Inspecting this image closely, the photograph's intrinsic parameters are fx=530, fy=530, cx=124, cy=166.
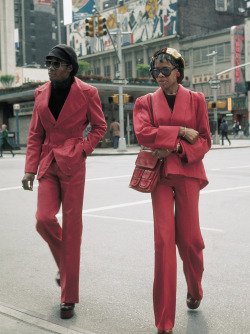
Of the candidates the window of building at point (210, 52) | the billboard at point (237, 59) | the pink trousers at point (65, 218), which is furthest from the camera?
the window of building at point (210, 52)

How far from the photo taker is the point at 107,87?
34719 mm

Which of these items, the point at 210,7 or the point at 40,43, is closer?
the point at 210,7

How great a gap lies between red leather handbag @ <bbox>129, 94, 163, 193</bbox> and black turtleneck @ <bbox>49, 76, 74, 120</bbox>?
79 centimetres

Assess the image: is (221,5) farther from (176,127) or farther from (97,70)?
(176,127)

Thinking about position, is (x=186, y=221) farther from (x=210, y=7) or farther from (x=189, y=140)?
(x=210, y=7)

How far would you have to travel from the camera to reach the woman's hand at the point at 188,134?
3.44 metres

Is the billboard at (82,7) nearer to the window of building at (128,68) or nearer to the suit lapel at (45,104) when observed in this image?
the window of building at (128,68)

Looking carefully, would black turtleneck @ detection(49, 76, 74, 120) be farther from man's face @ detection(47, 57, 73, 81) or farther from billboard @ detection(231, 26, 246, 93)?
billboard @ detection(231, 26, 246, 93)

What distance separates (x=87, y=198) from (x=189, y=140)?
23.2 feet

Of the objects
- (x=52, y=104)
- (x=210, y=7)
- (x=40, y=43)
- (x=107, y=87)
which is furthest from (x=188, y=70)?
(x=52, y=104)

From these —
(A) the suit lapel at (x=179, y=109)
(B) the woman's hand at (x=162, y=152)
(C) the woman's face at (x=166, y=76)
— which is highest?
(C) the woman's face at (x=166, y=76)

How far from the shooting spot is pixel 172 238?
11.1 feet

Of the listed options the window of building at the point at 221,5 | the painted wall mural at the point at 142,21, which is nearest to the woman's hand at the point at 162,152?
the painted wall mural at the point at 142,21

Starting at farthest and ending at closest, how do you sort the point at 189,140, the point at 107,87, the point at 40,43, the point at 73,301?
1. the point at 40,43
2. the point at 107,87
3. the point at 73,301
4. the point at 189,140
